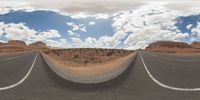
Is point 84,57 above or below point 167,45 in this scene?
above

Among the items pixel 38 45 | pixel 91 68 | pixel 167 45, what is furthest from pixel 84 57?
pixel 38 45

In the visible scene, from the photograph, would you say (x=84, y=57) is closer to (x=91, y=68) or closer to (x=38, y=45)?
(x=91, y=68)

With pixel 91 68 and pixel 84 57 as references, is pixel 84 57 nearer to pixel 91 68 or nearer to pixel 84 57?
pixel 84 57

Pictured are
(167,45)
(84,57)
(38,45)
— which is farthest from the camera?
(38,45)

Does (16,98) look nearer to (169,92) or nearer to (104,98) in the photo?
(104,98)

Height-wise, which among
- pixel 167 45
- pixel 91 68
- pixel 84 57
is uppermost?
pixel 91 68

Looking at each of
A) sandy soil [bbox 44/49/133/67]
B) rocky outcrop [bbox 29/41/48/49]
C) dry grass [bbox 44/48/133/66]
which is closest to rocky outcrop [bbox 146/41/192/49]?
rocky outcrop [bbox 29/41/48/49]

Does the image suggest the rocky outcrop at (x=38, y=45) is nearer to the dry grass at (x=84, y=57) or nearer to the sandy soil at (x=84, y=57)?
the dry grass at (x=84, y=57)

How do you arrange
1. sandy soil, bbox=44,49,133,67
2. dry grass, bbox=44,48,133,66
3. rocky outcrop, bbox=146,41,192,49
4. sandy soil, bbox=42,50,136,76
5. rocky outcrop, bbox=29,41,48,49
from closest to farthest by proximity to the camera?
sandy soil, bbox=42,50,136,76, sandy soil, bbox=44,49,133,67, dry grass, bbox=44,48,133,66, rocky outcrop, bbox=146,41,192,49, rocky outcrop, bbox=29,41,48,49

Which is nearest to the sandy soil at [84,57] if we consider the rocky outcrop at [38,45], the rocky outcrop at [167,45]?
the rocky outcrop at [167,45]

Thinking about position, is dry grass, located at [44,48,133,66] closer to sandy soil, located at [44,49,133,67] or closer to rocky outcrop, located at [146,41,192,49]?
sandy soil, located at [44,49,133,67]

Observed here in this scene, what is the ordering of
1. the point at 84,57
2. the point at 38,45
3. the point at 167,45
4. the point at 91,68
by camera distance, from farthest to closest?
the point at 38,45
the point at 167,45
the point at 84,57
the point at 91,68

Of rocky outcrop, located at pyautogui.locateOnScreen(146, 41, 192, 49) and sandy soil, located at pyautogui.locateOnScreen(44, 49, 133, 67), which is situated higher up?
sandy soil, located at pyautogui.locateOnScreen(44, 49, 133, 67)

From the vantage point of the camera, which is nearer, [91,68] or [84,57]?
[91,68]
